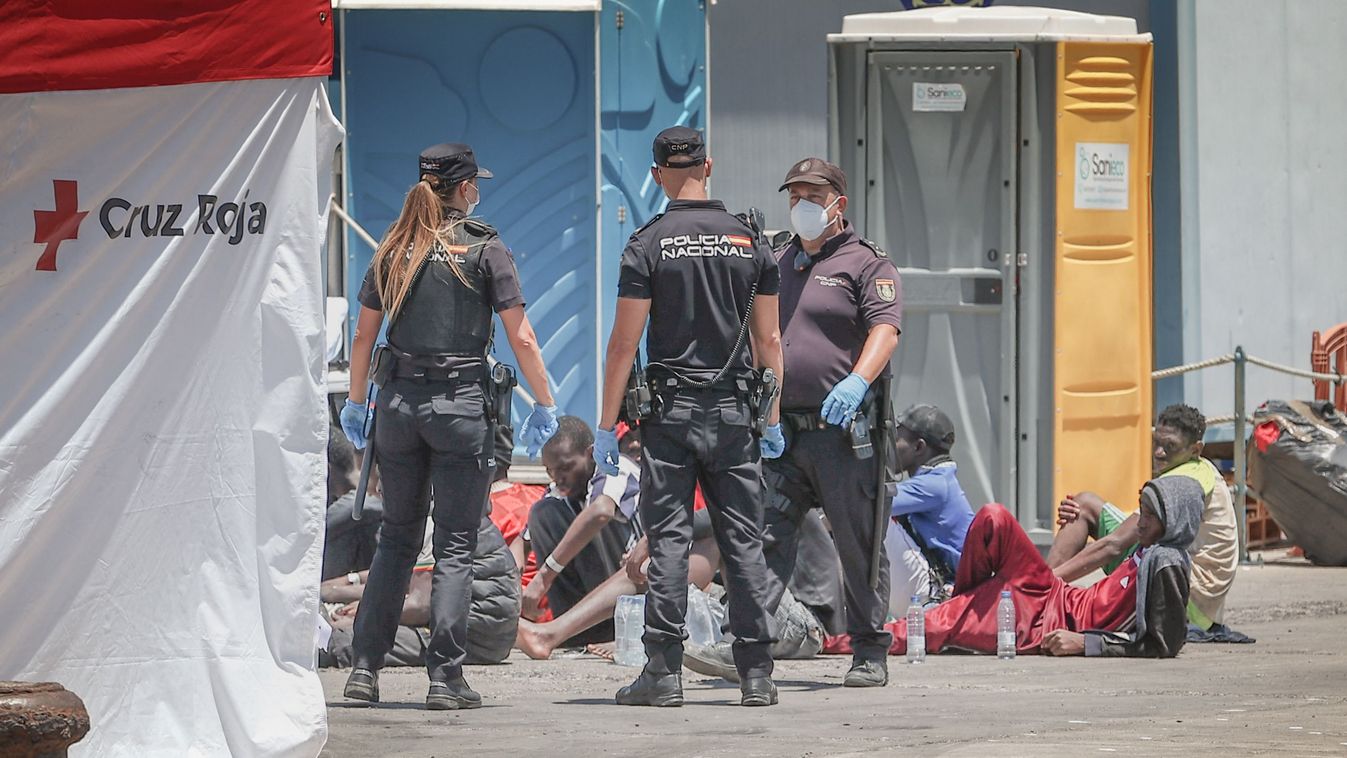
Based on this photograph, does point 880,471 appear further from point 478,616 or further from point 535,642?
point 535,642

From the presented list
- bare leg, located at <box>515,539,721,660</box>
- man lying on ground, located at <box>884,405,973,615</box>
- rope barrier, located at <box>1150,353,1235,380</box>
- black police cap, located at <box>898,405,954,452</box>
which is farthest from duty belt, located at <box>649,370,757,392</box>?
rope barrier, located at <box>1150,353,1235,380</box>

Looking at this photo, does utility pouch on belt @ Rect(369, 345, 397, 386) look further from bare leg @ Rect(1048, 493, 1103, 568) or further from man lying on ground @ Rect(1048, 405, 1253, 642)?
bare leg @ Rect(1048, 493, 1103, 568)

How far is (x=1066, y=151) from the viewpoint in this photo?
11.8 meters

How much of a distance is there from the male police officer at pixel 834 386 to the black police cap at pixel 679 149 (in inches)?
26.6

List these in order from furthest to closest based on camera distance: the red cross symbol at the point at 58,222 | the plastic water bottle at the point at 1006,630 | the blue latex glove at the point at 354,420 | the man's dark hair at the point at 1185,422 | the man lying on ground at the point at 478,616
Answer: the man's dark hair at the point at 1185,422 < the plastic water bottle at the point at 1006,630 < the man lying on ground at the point at 478,616 < the blue latex glove at the point at 354,420 < the red cross symbol at the point at 58,222

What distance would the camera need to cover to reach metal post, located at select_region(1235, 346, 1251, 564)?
12.2 m

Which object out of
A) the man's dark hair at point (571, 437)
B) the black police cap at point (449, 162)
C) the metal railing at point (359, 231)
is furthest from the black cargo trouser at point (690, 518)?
the metal railing at point (359, 231)

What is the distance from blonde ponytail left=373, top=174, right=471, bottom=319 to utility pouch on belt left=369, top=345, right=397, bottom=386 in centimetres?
14

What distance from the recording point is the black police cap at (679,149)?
735 centimetres

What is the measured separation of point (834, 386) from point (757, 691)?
1.18 meters

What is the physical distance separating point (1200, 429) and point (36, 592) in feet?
18.5

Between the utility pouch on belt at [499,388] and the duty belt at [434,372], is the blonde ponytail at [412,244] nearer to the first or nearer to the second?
the duty belt at [434,372]

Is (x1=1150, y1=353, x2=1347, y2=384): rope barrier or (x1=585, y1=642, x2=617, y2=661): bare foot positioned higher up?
(x1=1150, y1=353, x2=1347, y2=384): rope barrier

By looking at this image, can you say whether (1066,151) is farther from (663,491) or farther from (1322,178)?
(663,491)
